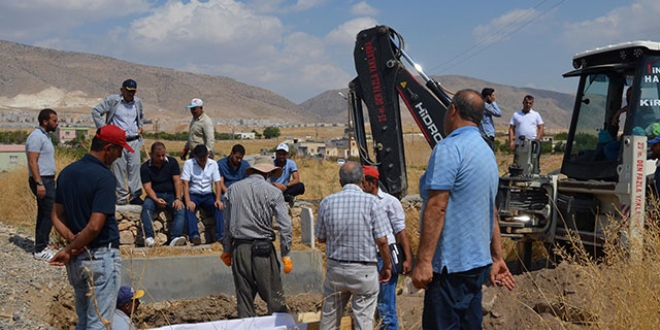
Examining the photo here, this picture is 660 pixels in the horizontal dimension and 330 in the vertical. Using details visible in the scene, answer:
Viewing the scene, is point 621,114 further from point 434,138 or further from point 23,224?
point 23,224

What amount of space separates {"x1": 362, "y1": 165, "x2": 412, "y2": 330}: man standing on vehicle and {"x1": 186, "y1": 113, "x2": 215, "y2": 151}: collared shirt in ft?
16.8

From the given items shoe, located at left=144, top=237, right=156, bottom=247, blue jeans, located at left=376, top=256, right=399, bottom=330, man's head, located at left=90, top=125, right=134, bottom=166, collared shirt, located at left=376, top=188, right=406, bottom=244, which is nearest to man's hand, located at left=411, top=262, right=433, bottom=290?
collared shirt, located at left=376, top=188, right=406, bottom=244

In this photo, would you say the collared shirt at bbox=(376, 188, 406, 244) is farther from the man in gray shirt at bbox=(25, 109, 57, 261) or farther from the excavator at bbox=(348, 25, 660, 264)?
the man in gray shirt at bbox=(25, 109, 57, 261)

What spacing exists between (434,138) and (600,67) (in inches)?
92.1

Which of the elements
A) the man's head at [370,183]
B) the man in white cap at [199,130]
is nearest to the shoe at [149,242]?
the man in white cap at [199,130]

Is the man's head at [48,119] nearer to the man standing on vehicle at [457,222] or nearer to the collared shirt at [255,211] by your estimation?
the collared shirt at [255,211]

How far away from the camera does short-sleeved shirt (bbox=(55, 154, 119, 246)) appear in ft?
17.1

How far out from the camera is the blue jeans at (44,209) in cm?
924

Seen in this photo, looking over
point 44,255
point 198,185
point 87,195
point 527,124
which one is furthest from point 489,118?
point 87,195

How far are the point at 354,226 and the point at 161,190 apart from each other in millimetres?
5096

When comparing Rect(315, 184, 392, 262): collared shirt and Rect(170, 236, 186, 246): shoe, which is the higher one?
Rect(315, 184, 392, 262): collared shirt

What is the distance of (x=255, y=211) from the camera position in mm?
6859

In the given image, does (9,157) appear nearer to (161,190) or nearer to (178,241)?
(161,190)

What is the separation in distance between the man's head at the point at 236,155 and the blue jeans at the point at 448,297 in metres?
6.14
